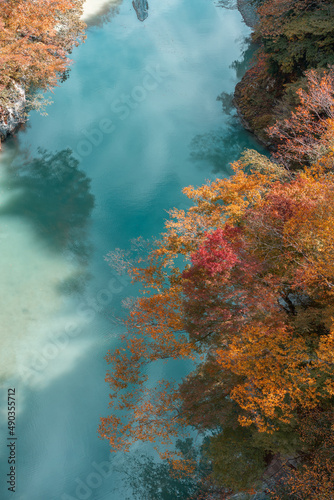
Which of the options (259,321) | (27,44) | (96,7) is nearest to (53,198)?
(27,44)

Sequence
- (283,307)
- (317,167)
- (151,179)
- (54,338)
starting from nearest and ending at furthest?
1. (283,307)
2. (317,167)
3. (54,338)
4. (151,179)

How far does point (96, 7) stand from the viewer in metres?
30.5

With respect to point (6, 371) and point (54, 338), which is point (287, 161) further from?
point (6, 371)

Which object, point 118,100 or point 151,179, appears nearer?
point 151,179

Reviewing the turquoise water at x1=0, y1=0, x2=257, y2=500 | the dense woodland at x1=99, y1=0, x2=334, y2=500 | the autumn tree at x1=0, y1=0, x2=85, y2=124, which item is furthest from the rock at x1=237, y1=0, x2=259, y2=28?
the dense woodland at x1=99, y1=0, x2=334, y2=500

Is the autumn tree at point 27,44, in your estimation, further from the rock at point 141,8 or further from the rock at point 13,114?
the rock at point 141,8

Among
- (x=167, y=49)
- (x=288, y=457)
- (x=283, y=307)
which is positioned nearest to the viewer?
(x=288, y=457)

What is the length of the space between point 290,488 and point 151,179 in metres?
14.1

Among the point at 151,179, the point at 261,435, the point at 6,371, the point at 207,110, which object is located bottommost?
the point at 261,435

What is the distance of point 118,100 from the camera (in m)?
23.0

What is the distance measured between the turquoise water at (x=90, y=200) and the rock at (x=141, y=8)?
1452mm

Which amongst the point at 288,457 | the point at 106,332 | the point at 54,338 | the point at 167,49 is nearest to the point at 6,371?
the point at 54,338

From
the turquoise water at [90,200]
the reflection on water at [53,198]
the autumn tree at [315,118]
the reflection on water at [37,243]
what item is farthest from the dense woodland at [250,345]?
the reflection on water at [53,198]

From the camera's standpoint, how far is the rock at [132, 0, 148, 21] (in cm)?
3036
